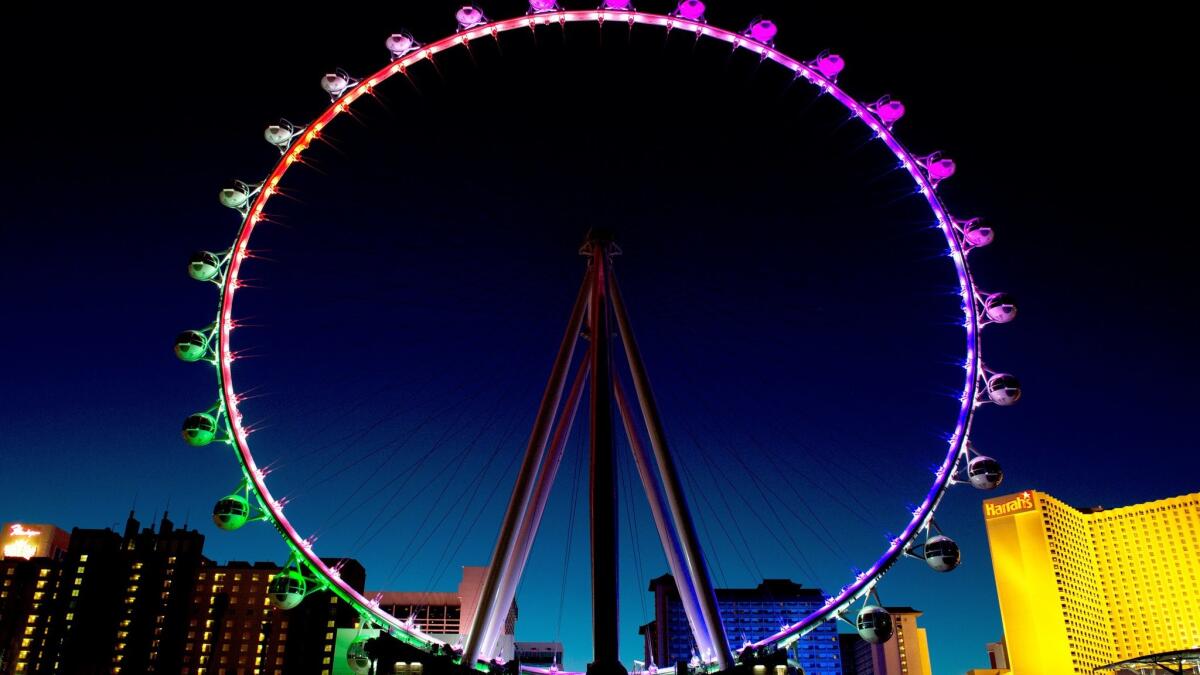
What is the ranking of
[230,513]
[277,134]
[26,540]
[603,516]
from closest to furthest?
[230,513], [603,516], [277,134], [26,540]

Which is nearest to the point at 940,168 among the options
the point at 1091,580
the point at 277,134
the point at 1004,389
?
the point at 1004,389

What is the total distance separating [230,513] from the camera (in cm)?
1922

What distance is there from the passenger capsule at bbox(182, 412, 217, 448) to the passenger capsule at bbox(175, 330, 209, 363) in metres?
1.25

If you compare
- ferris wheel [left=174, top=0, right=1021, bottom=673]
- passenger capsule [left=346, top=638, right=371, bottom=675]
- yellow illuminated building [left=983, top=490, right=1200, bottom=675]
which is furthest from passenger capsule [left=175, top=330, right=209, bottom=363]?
yellow illuminated building [left=983, top=490, right=1200, bottom=675]

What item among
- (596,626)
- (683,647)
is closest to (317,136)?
(596,626)

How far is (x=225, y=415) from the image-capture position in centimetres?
2002

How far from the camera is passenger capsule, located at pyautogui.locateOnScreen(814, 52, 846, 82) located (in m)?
23.7

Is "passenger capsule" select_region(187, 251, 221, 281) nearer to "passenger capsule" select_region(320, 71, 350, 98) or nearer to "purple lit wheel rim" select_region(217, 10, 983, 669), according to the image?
"purple lit wheel rim" select_region(217, 10, 983, 669)

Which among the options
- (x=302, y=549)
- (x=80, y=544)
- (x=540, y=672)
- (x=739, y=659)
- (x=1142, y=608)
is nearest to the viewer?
(x=302, y=549)

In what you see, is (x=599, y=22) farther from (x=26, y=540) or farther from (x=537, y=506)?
(x=26, y=540)

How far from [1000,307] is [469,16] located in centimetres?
A: 1389

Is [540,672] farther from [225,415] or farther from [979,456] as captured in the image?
[979,456]

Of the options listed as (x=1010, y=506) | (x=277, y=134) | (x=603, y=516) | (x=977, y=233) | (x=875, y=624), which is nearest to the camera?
(x=875, y=624)

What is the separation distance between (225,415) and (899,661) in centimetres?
15388
